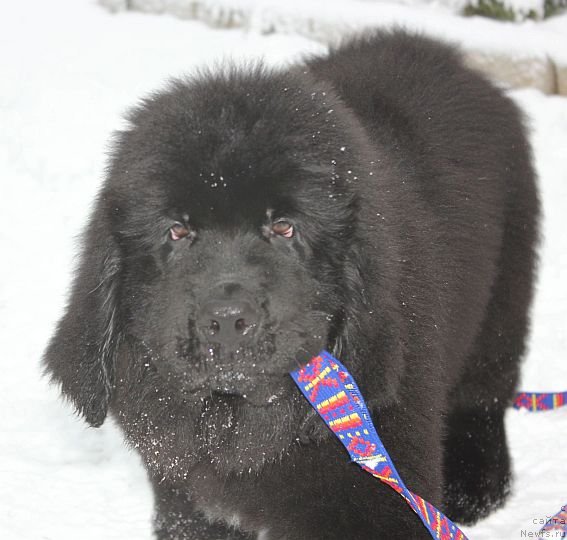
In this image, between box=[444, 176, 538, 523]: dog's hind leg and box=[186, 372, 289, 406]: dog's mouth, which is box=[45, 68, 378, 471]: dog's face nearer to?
box=[186, 372, 289, 406]: dog's mouth

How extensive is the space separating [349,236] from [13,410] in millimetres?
2647

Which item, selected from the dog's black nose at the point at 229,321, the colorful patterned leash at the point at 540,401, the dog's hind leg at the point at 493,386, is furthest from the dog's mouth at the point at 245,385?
the colorful patterned leash at the point at 540,401

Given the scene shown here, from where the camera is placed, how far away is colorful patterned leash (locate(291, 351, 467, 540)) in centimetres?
284

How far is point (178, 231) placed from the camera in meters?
2.85

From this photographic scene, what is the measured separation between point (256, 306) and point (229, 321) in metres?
0.09

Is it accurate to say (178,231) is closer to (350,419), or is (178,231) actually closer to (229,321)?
(229,321)

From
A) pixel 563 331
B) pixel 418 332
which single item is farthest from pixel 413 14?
pixel 418 332

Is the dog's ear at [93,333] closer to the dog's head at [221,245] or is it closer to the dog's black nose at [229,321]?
the dog's head at [221,245]

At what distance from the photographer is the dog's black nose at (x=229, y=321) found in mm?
2580

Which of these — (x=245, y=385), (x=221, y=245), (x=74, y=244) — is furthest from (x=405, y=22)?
(x=245, y=385)

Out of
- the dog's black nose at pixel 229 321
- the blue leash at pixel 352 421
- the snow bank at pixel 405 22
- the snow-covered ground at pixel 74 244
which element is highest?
the dog's black nose at pixel 229 321

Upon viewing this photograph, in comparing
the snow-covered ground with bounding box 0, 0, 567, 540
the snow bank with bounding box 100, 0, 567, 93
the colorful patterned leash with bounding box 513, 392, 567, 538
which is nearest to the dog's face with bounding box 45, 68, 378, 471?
the snow-covered ground with bounding box 0, 0, 567, 540

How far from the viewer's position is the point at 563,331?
19.5 ft

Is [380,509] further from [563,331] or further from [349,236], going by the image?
[563,331]
